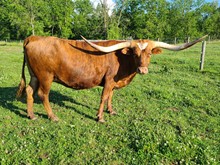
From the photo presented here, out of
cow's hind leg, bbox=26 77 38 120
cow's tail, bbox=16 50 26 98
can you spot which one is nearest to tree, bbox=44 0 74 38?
cow's tail, bbox=16 50 26 98

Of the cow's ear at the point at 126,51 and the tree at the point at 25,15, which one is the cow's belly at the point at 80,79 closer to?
the cow's ear at the point at 126,51

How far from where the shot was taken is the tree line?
157 ft

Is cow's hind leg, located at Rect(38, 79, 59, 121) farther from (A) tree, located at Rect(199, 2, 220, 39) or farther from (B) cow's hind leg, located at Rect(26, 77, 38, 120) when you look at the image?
(A) tree, located at Rect(199, 2, 220, 39)

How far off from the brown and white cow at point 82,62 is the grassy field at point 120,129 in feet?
2.17

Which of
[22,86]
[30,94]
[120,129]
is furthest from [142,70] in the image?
[22,86]

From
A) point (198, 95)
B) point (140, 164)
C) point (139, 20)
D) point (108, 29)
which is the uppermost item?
point (139, 20)

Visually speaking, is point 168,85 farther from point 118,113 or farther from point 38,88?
point 38,88

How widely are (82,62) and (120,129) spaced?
6.57 ft

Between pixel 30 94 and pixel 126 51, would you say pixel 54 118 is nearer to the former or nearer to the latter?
pixel 30 94

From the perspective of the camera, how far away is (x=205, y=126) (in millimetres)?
6348

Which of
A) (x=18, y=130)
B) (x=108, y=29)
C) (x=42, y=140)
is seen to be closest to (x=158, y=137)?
(x=42, y=140)

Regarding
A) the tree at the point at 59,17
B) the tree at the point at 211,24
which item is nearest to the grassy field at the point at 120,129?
the tree at the point at 59,17

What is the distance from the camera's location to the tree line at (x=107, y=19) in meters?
47.9

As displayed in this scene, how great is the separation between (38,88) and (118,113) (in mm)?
2433
